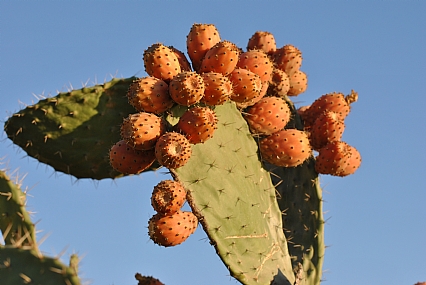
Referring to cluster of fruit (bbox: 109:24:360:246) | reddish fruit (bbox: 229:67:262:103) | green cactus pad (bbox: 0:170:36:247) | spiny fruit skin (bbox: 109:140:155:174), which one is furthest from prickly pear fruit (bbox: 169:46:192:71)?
green cactus pad (bbox: 0:170:36:247)

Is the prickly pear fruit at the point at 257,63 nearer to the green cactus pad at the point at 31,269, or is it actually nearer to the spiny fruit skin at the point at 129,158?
the spiny fruit skin at the point at 129,158

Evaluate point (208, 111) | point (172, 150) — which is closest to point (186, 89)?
point (208, 111)

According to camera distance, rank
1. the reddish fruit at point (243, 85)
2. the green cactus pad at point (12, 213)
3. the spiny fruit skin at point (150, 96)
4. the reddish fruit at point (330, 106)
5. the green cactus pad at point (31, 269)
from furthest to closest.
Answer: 1. the reddish fruit at point (330, 106)
2. the reddish fruit at point (243, 85)
3. the spiny fruit skin at point (150, 96)
4. the green cactus pad at point (12, 213)
5. the green cactus pad at point (31, 269)

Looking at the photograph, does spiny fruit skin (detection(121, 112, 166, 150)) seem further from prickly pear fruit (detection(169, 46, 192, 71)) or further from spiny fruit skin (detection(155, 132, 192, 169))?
prickly pear fruit (detection(169, 46, 192, 71))

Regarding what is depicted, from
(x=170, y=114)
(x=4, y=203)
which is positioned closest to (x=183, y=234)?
(x=170, y=114)

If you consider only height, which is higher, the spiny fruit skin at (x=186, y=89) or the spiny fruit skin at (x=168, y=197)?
the spiny fruit skin at (x=186, y=89)

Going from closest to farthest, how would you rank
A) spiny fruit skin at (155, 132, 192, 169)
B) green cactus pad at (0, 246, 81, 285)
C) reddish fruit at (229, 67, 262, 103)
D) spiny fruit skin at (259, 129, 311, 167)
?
green cactus pad at (0, 246, 81, 285), spiny fruit skin at (155, 132, 192, 169), reddish fruit at (229, 67, 262, 103), spiny fruit skin at (259, 129, 311, 167)

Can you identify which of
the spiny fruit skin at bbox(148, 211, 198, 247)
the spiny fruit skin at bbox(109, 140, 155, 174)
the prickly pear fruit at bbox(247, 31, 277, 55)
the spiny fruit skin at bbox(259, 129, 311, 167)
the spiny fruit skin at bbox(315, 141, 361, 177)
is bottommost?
the spiny fruit skin at bbox(148, 211, 198, 247)

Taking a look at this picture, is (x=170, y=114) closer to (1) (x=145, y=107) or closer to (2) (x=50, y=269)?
(1) (x=145, y=107)

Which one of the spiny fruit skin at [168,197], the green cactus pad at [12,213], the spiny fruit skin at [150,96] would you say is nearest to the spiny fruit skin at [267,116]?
the spiny fruit skin at [150,96]
